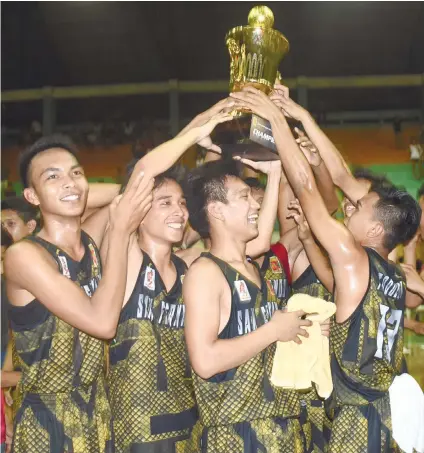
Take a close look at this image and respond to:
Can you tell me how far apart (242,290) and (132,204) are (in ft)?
1.91

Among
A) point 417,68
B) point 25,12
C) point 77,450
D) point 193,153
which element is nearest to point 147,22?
point 25,12

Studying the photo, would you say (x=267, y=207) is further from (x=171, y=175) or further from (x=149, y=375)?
(x=149, y=375)

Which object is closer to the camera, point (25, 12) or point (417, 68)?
point (25, 12)

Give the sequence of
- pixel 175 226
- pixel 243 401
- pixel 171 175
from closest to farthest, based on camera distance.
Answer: pixel 243 401 < pixel 175 226 < pixel 171 175

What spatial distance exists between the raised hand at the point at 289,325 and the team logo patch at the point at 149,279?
724 millimetres

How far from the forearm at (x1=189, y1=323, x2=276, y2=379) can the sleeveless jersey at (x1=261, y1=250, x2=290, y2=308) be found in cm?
110

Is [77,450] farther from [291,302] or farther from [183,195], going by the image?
[183,195]

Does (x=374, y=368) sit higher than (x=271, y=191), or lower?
lower

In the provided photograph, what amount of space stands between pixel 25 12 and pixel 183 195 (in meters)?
14.8

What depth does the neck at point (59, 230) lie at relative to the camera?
2.87 metres

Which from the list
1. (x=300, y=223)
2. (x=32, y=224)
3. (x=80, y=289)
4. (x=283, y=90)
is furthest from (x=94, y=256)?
(x=32, y=224)

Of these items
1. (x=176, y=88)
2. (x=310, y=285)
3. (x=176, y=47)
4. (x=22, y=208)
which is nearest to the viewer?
(x=310, y=285)

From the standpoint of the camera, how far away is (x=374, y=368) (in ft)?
9.65

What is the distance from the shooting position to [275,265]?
12.6ft
